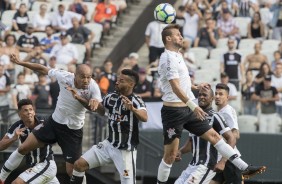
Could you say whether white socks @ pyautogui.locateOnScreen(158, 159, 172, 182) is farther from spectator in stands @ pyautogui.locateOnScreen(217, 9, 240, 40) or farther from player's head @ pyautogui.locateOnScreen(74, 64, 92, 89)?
spectator in stands @ pyautogui.locateOnScreen(217, 9, 240, 40)

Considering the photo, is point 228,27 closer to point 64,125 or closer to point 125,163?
point 64,125

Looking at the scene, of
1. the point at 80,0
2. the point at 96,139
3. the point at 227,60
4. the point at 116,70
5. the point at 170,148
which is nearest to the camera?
the point at 170,148

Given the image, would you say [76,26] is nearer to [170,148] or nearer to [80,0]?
[80,0]

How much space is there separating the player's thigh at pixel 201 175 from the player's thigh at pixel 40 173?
2.37 meters

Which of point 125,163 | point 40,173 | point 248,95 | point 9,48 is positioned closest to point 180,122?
point 125,163

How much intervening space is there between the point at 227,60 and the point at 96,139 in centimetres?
398

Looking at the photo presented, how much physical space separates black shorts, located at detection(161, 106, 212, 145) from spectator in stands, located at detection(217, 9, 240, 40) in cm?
988

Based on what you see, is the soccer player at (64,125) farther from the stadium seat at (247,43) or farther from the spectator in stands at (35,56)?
the stadium seat at (247,43)

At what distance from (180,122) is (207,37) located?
393 inches

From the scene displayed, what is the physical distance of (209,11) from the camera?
93.9 feet

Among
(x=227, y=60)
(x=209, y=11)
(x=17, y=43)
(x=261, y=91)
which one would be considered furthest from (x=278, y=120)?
(x=17, y=43)

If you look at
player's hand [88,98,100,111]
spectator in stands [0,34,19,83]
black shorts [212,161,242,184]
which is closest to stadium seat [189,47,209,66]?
spectator in stands [0,34,19,83]

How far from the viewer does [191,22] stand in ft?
93.4

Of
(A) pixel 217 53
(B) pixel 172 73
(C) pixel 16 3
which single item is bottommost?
(A) pixel 217 53
